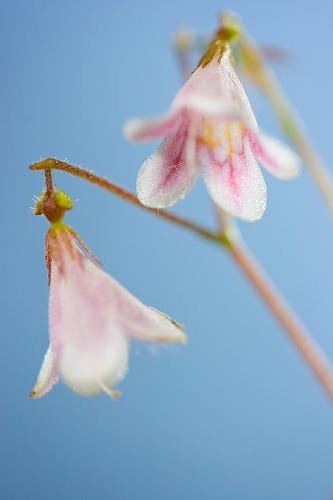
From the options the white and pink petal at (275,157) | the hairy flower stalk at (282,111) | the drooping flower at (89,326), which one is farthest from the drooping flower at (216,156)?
the hairy flower stalk at (282,111)

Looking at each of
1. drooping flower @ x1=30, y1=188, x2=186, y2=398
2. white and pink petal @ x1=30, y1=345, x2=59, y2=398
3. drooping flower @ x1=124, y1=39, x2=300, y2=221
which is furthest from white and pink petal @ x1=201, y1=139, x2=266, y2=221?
white and pink petal @ x1=30, y1=345, x2=59, y2=398

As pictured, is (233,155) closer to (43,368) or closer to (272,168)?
(272,168)

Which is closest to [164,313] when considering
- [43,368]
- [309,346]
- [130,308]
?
[130,308]

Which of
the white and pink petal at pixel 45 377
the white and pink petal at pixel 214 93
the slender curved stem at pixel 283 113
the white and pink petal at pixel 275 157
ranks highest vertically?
the slender curved stem at pixel 283 113

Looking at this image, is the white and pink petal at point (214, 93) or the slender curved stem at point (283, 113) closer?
Answer: the white and pink petal at point (214, 93)

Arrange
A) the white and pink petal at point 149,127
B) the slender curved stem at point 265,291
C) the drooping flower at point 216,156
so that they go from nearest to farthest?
the white and pink petal at point 149,127
the drooping flower at point 216,156
the slender curved stem at point 265,291

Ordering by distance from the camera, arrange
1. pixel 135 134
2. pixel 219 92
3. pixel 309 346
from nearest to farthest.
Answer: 1. pixel 135 134
2. pixel 219 92
3. pixel 309 346

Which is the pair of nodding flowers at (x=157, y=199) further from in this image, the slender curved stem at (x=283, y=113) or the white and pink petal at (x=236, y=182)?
the slender curved stem at (x=283, y=113)
